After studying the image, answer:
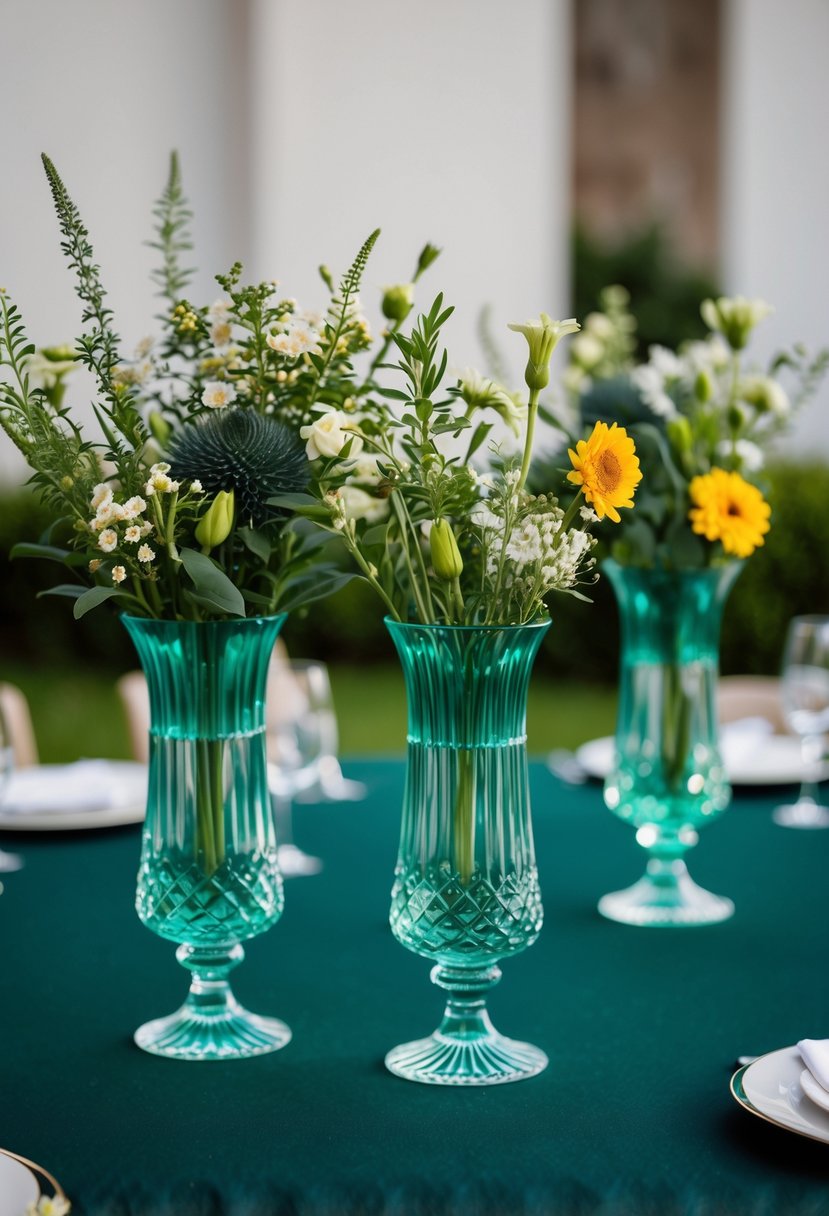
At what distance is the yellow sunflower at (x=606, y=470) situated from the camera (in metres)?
1.22

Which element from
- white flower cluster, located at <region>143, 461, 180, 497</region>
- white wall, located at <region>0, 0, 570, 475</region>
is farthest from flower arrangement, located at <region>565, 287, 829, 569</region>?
white wall, located at <region>0, 0, 570, 475</region>

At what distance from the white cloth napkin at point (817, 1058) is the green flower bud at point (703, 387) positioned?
928 millimetres

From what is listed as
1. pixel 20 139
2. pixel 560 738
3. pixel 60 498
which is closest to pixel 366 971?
pixel 60 498

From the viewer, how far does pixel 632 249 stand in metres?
14.6

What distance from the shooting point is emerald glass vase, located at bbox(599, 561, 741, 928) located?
5.97 feet

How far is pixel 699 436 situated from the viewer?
188 centimetres

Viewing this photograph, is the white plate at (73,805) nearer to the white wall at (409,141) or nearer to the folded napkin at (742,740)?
the folded napkin at (742,740)

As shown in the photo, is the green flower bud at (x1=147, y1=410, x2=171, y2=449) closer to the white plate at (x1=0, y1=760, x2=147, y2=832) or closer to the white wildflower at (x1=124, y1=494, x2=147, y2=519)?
the white wildflower at (x1=124, y1=494, x2=147, y2=519)

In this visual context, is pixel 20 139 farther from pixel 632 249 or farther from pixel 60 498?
pixel 632 249

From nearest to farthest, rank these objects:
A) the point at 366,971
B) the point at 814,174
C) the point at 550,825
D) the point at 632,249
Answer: the point at 366,971, the point at 550,825, the point at 814,174, the point at 632,249

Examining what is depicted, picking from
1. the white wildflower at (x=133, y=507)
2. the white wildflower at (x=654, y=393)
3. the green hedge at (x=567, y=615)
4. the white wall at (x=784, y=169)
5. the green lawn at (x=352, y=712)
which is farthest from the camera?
the white wall at (x=784, y=169)

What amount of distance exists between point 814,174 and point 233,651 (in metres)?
8.95

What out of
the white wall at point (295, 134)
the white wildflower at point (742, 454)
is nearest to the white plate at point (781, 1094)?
the white wildflower at point (742, 454)

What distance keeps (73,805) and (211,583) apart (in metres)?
1.01
